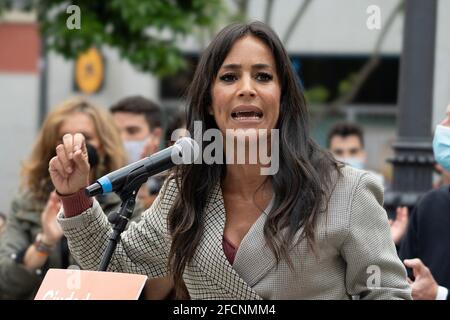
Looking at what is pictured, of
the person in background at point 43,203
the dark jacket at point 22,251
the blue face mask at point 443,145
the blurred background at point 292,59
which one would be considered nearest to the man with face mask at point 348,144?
the person in background at point 43,203

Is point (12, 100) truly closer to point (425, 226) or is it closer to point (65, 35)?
point (65, 35)

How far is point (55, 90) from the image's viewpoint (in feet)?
58.6

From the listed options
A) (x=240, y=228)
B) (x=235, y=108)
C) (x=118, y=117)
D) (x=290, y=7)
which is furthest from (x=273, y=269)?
(x=290, y=7)

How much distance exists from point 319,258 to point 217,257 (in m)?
0.31

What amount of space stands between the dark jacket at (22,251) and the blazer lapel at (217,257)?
6.43ft

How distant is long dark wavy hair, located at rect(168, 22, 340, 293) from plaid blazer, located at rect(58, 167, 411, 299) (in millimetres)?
34

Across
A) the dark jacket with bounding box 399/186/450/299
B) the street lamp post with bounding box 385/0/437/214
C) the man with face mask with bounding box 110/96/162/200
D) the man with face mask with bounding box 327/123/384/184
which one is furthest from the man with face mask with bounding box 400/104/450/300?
the man with face mask with bounding box 327/123/384/184

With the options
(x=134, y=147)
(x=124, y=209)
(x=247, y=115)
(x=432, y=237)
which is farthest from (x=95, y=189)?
(x=134, y=147)

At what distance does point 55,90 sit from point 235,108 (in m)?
14.9

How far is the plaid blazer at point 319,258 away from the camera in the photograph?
121 inches

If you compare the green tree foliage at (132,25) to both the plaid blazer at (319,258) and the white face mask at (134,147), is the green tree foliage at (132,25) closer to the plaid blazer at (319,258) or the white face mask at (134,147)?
the white face mask at (134,147)

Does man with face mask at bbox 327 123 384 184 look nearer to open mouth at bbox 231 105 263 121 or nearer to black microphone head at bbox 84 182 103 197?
open mouth at bbox 231 105 263 121

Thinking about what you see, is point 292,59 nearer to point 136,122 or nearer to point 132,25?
point 132,25

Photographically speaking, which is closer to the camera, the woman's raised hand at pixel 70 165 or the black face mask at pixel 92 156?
the woman's raised hand at pixel 70 165
